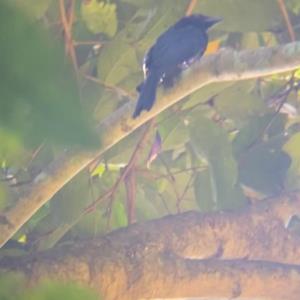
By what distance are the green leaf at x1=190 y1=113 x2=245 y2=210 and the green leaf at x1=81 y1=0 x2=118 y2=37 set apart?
42cm

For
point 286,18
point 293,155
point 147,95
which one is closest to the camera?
point 147,95

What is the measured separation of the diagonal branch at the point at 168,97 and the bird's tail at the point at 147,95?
2 cm

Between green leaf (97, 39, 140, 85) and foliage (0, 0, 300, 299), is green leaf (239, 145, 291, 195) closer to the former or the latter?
foliage (0, 0, 300, 299)

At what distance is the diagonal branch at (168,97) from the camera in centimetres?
145

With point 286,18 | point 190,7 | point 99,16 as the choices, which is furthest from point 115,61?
point 286,18

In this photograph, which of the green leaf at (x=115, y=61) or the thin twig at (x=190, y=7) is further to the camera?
the green leaf at (x=115, y=61)

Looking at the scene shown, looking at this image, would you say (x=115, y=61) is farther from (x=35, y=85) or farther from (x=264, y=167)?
(x=35, y=85)

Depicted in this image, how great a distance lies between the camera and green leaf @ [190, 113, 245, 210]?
221 centimetres

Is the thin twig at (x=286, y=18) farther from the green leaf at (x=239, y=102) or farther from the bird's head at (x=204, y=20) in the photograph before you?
the green leaf at (x=239, y=102)

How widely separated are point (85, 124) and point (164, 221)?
1.95 metres

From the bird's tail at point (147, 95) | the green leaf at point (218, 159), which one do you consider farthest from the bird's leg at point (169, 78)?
the green leaf at point (218, 159)

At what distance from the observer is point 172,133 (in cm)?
235

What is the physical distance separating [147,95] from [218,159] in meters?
0.66

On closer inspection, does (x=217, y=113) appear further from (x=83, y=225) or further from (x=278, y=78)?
(x=83, y=225)
